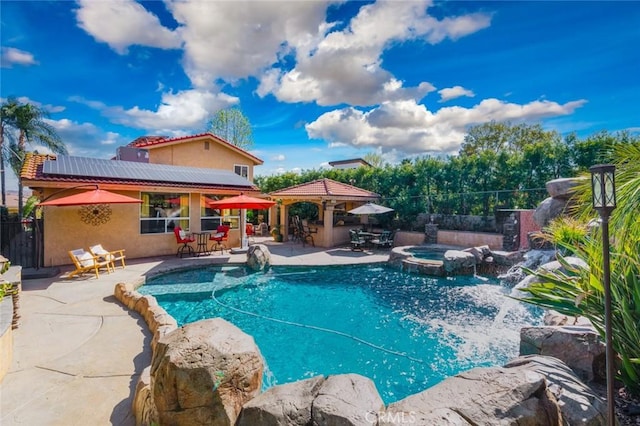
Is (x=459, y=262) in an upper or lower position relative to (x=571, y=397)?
lower

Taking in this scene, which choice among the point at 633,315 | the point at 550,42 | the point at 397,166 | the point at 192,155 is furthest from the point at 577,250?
the point at 192,155

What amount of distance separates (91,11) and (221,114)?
2979 centimetres

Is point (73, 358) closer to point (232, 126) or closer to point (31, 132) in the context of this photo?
point (31, 132)

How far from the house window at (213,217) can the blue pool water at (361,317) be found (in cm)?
390

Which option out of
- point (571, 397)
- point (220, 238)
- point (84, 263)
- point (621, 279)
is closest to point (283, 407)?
point (571, 397)

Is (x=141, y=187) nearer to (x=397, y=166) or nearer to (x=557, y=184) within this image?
(x=397, y=166)

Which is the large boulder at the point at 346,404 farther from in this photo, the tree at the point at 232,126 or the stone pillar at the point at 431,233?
the tree at the point at 232,126

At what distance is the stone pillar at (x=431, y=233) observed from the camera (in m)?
17.4

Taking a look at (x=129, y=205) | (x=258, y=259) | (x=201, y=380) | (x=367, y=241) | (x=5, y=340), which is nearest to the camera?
(x=201, y=380)

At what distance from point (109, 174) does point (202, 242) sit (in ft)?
16.3

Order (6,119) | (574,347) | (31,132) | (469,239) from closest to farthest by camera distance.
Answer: (574,347) < (469,239) < (6,119) < (31,132)

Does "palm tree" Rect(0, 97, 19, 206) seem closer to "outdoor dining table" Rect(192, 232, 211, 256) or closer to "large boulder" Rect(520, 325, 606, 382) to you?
"outdoor dining table" Rect(192, 232, 211, 256)

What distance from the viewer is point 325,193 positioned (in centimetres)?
1692

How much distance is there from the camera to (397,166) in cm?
2033
